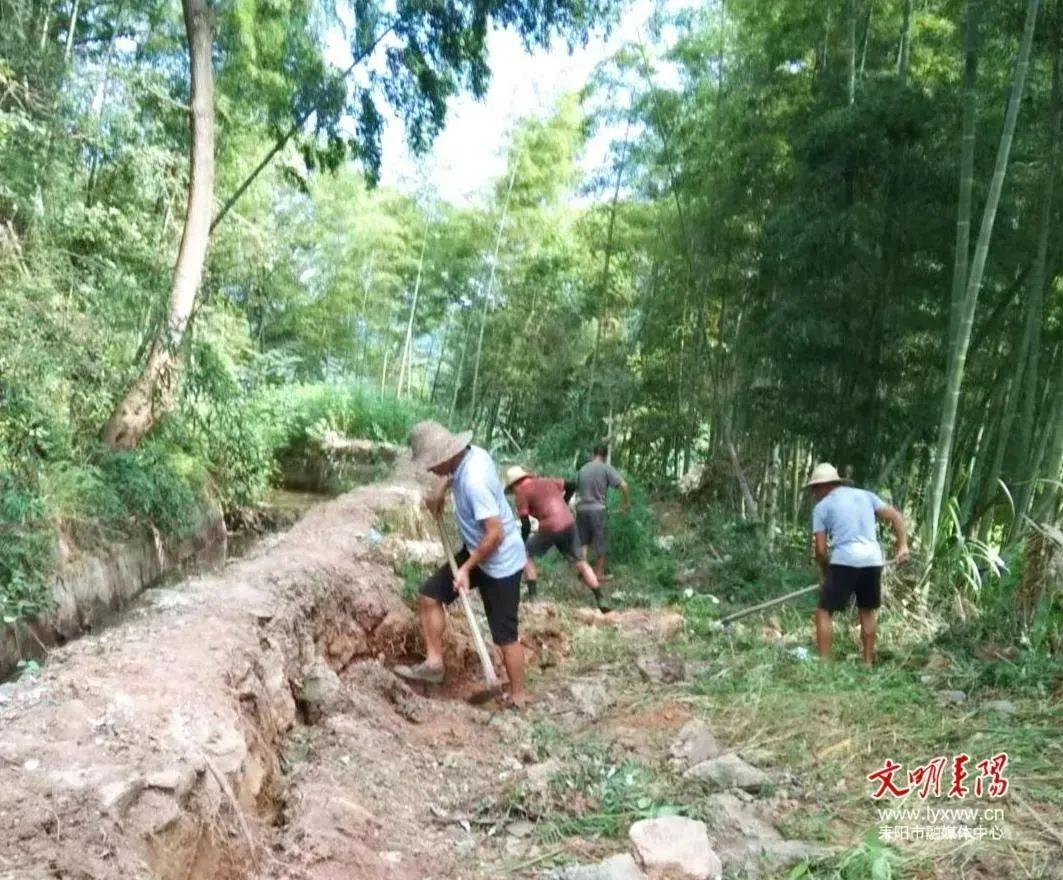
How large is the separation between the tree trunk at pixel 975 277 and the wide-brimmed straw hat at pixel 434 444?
3.18 metres

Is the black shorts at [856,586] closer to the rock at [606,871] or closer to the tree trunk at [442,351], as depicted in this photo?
the rock at [606,871]

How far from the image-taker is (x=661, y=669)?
15.7 feet

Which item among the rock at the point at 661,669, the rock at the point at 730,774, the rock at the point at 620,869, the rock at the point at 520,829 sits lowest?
the rock at the point at 661,669

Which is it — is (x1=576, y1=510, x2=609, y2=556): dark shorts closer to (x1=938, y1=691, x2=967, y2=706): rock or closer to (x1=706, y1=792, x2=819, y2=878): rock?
(x1=938, y1=691, x2=967, y2=706): rock

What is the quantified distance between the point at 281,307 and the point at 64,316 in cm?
1217

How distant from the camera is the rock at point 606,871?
2.47m

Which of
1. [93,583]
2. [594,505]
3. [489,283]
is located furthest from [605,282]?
[93,583]

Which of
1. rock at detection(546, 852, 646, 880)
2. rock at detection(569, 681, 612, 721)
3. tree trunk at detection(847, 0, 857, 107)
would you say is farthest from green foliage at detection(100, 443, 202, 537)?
tree trunk at detection(847, 0, 857, 107)

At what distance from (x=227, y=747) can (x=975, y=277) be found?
4.88m

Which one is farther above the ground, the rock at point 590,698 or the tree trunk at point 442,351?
the tree trunk at point 442,351

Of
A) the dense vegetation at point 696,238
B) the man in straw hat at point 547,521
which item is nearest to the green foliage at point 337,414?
Result: the dense vegetation at point 696,238

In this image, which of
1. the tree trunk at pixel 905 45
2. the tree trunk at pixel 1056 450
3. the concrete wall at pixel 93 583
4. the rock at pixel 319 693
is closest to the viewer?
the rock at pixel 319 693

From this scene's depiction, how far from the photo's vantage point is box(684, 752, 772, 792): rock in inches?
119

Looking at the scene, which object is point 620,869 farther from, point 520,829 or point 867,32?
point 867,32
